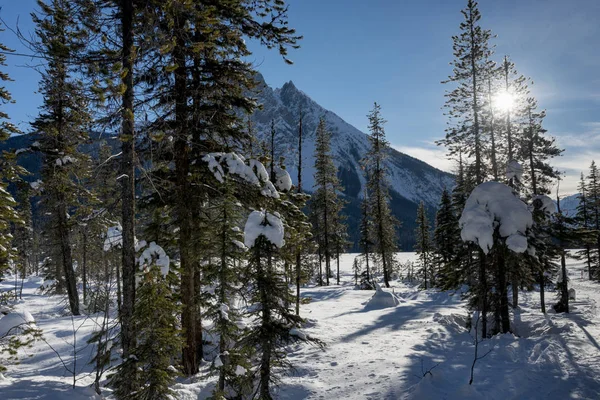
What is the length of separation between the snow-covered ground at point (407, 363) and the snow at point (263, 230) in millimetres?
4109

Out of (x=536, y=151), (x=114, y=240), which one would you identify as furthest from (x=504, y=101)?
(x=114, y=240)

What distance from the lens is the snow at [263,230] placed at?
7.47m

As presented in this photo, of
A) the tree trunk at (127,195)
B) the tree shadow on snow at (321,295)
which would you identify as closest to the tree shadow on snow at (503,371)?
the tree trunk at (127,195)

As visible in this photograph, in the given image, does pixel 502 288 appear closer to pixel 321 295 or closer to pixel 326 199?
pixel 321 295

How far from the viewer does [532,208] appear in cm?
1473

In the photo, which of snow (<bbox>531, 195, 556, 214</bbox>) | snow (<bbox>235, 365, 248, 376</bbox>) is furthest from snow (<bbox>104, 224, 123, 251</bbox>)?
snow (<bbox>531, 195, 556, 214</bbox>)

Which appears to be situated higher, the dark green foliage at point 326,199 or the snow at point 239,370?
the dark green foliage at point 326,199

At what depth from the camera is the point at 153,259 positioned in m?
7.17

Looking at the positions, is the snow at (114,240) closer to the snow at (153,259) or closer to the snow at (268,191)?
the snow at (153,259)

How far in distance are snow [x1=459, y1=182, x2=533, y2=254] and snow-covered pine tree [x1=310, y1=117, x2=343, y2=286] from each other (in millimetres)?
18612

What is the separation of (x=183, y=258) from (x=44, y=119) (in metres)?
15.0

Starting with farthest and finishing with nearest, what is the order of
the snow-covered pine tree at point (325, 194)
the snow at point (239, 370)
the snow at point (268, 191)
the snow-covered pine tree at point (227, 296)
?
1. the snow-covered pine tree at point (325, 194)
2. the snow at point (268, 191)
3. the snow-covered pine tree at point (227, 296)
4. the snow at point (239, 370)

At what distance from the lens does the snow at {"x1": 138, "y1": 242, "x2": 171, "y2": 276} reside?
6.98 m

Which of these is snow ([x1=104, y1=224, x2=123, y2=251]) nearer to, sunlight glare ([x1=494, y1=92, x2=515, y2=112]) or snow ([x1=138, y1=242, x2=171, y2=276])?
snow ([x1=138, y1=242, x2=171, y2=276])
